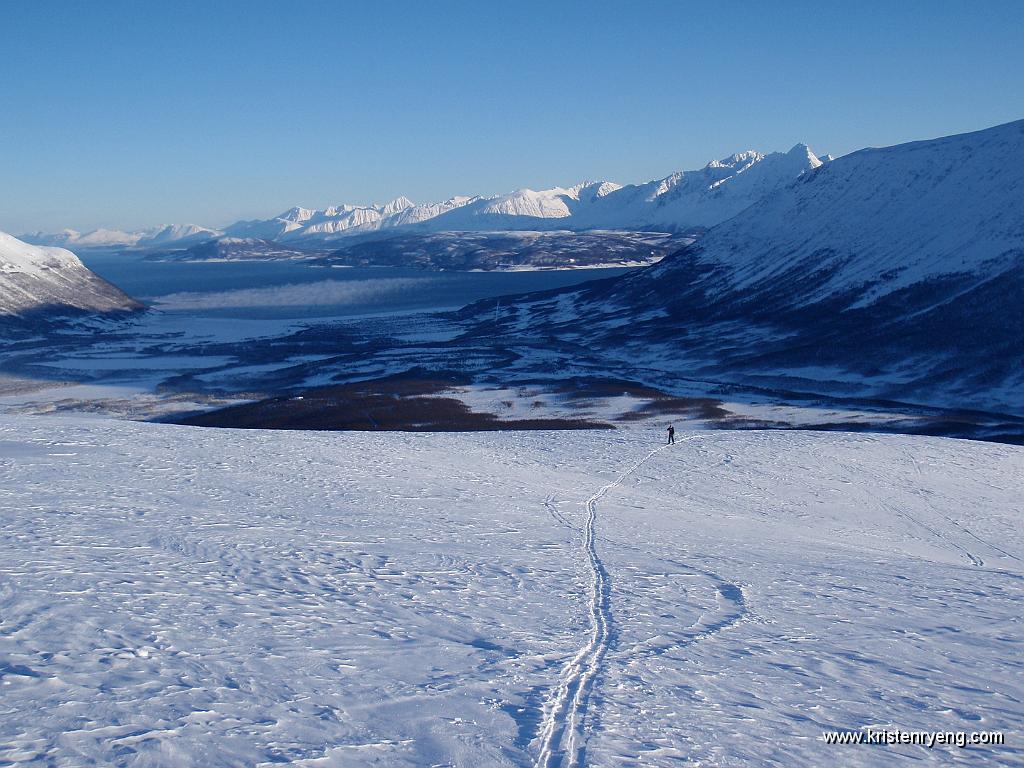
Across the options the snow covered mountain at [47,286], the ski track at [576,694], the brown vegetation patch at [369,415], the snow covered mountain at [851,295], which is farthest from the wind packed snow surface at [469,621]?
the snow covered mountain at [47,286]

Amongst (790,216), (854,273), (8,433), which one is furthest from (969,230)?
(8,433)

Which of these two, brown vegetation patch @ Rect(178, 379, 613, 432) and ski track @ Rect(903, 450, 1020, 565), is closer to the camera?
ski track @ Rect(903, 450, 1020, 565)

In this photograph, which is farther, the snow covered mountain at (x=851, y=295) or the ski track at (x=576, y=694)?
the snow covered mountain at (x=851, y=295)

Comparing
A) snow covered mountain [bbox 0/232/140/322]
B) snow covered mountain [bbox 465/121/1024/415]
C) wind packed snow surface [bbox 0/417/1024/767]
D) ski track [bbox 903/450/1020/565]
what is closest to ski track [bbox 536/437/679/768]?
wind packed snow surface [bbox 0/417/1024/767]

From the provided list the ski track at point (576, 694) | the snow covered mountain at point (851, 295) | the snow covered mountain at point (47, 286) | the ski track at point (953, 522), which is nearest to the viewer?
the ski track at point (576, 694)

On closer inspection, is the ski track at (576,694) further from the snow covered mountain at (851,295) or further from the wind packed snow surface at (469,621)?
the snow covered mountain at (851,295)

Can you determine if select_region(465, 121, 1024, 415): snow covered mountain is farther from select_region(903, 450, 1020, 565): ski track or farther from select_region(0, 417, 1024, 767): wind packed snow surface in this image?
select_region(0, 417, 1024, 767): wind packed snow surface
